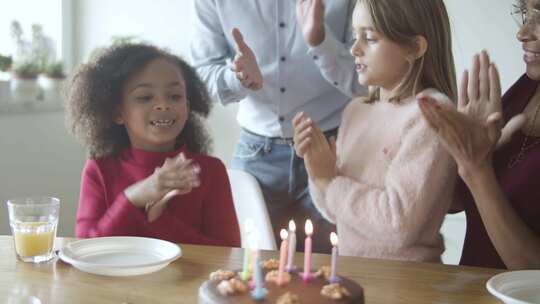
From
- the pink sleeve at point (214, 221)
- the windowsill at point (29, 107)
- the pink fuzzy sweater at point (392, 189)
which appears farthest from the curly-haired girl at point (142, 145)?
the windowsill at point (29, 107)

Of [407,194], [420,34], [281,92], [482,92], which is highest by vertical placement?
[420,34]

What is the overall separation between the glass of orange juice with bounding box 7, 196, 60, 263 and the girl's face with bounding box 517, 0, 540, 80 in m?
1.02

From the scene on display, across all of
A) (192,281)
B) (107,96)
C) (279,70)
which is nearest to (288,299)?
(192,281)

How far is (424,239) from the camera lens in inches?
55.9

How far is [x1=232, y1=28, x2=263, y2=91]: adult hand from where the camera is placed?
177 cm

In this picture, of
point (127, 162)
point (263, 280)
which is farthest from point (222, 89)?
point (263, 280)

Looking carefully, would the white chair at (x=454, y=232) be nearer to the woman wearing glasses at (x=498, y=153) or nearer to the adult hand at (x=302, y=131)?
the woman wearing glasses at (x=498, y=153)

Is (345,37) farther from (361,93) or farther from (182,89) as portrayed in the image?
(182,89)

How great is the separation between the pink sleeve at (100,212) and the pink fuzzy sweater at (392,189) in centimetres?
44

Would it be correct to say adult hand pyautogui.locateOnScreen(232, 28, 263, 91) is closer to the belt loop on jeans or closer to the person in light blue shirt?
the person in light blue shirt

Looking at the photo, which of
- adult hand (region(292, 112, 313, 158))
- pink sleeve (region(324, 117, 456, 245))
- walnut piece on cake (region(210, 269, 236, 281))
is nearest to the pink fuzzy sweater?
pink sleeve (region(324, 117, 456, 245))

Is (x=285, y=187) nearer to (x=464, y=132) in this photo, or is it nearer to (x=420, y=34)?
(x=420, y=34)

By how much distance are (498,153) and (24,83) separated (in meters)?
2.18

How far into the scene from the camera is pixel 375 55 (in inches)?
57.3
